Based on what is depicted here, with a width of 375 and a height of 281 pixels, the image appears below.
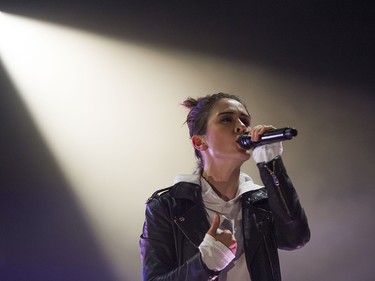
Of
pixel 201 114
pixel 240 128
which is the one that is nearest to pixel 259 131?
pixel 240 128

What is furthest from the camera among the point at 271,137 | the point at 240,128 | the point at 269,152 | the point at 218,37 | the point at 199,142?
the point at 218,37

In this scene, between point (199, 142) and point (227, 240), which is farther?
point (199, 142)

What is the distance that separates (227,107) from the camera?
1578mm

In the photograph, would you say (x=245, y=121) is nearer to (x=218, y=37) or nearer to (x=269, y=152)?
(x=269, y=152)

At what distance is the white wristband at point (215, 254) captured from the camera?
1116 millimetres

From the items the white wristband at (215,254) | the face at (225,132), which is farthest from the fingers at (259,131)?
the white wristband at (215,254)

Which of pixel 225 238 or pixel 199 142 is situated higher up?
pixel 199 142

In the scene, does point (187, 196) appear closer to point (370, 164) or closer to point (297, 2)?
point (370, 164)

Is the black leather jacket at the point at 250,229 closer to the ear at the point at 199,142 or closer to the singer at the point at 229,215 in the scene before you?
the singer at the point at 229,215

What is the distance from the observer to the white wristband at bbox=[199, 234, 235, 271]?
3.66 feet

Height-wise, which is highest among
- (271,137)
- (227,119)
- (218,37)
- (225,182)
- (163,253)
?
(218,37)

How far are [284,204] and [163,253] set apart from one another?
41cm

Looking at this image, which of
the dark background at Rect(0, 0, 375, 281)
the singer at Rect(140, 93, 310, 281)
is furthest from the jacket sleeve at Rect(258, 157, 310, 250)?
the dark background at Rect(0, 0, 375, 281)

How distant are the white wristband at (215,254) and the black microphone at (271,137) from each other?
34 cm
